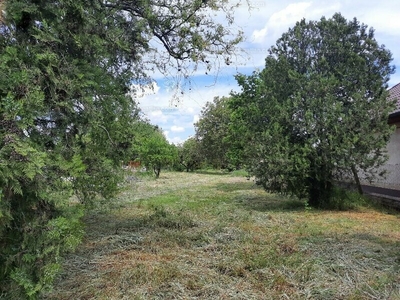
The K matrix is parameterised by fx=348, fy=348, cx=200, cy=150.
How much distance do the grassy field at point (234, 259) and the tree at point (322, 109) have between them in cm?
155

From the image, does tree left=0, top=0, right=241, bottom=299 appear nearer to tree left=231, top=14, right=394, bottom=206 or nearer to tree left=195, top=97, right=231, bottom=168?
tree left=231, top=14, right=394, bottom=206

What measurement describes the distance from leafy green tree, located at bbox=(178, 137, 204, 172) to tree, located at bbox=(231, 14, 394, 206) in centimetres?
2330

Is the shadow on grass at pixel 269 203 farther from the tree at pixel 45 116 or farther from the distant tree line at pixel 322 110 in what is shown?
the tree at pixel 45 116

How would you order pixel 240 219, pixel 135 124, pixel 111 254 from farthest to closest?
pixel 240 219, pixel 135 124, pixel 111 254

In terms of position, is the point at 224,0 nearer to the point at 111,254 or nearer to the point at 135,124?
the point at 135,124

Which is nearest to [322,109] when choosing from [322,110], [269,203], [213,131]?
[322,110]

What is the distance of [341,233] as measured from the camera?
6.44 meters

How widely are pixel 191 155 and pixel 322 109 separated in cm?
2524

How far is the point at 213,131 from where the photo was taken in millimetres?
31500

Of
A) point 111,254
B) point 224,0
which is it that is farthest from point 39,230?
point 224,0

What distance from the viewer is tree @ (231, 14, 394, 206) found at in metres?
8.82

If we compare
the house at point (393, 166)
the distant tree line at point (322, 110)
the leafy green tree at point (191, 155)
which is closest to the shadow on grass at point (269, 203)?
the distant tree line at point (322, 110)

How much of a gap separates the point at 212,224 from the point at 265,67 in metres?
5.34

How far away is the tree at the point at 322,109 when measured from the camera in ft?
28.9
